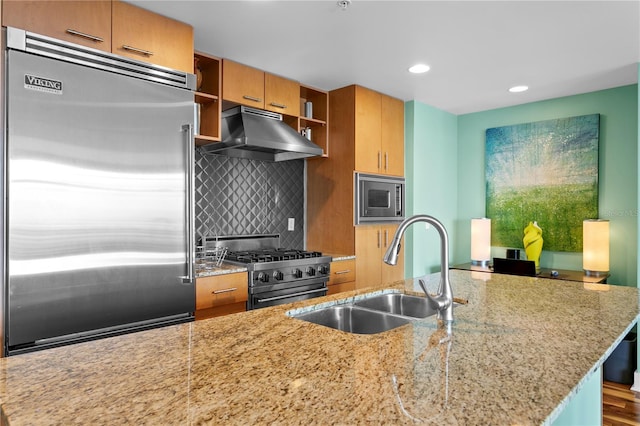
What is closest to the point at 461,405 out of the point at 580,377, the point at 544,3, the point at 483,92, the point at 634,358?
the point at 580,377

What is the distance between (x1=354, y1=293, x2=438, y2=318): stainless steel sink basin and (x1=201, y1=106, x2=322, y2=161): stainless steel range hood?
4.84 ft

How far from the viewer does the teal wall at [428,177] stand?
4211 millimetres

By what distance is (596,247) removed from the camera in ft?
12.0

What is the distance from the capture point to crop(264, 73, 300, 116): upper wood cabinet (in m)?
3.29

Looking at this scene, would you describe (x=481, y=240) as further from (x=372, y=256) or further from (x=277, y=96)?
(x=277, y=96)

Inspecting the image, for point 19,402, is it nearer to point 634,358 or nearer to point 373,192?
point 373,192

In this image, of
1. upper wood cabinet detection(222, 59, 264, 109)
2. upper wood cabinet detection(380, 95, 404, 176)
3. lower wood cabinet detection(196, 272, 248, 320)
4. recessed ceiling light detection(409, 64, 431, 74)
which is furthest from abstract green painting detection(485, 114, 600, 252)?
lower wood cabinet detection(196, 272, 248, 320)

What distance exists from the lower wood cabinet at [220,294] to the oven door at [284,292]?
0.07 m

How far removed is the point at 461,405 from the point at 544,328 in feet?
2.31

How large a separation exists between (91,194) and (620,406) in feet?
11.7

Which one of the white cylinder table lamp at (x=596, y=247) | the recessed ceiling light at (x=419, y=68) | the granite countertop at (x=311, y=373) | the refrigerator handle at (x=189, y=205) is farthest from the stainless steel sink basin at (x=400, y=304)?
the white cylinder table lamp at (x=596, y=247)

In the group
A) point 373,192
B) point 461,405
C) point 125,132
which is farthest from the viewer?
point 373,192

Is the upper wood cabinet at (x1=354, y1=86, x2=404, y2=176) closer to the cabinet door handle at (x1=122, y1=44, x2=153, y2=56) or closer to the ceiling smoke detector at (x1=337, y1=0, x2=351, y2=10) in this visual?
the ceiling smoke detector at (x1=337, y1=0, x2=351, y2=10)

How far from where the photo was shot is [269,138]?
303 centimetres
